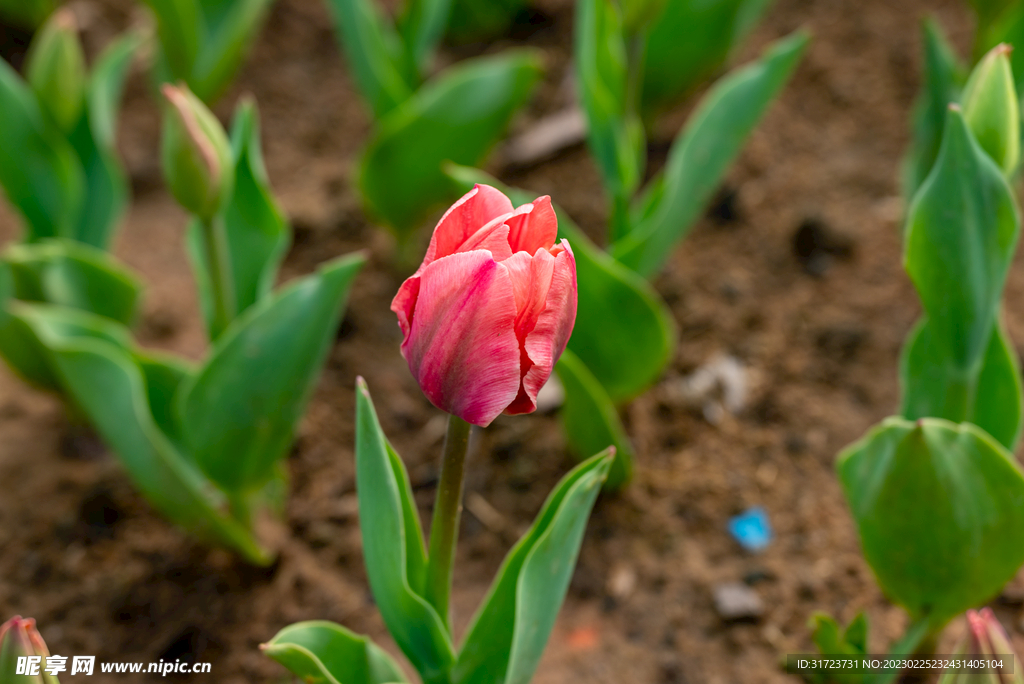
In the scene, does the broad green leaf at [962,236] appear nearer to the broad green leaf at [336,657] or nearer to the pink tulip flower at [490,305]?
the pink tulip flower at [490,305]

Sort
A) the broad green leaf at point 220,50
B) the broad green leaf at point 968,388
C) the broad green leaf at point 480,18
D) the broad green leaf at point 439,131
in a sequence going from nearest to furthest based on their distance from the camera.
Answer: the broad green leaf at point 968,388 → the broad green leaf at point 439,131 → the broad green leaf at point 220,50 → the broad green leaf at point 480,18

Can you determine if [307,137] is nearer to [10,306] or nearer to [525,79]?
[525,79]

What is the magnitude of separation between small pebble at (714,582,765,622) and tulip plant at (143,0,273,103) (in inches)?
46.5

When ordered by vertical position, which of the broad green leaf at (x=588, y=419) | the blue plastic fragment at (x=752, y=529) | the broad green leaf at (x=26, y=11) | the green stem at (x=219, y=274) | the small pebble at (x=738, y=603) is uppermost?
the broad green leaf at (x=26, y=11)

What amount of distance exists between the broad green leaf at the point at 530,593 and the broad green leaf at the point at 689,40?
3.53 feet

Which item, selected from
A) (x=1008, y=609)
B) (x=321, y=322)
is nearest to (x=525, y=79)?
(x=321, y=322)

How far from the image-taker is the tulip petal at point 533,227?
1.90 feet

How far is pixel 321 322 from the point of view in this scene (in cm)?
103

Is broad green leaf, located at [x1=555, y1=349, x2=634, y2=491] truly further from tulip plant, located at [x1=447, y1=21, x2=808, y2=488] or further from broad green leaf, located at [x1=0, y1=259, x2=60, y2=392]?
broad green leaf, located at [x1=0, y1=259, x2=60, y2=392]

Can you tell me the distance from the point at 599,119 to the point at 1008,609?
2.80 feet

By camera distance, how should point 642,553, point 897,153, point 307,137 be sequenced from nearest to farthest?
1. point 642,553
2. point 897,153
3. point 307,137

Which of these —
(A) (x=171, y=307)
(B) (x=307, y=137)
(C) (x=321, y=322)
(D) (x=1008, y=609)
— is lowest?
(D) (x=1008, y=609)

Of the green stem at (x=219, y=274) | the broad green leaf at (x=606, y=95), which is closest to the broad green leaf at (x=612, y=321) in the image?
the broad green leaf at (x=606, y=95)

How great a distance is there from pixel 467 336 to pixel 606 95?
859 millimetres
